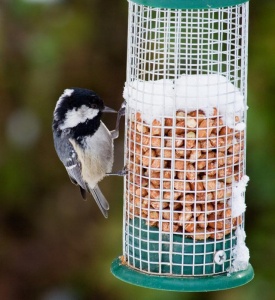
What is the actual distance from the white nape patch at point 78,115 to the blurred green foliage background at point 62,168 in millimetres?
1537

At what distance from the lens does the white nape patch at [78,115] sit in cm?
536

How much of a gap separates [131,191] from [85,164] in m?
0.72

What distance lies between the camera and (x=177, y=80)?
15.5 feet

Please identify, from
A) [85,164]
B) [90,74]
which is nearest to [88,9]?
[90,74]

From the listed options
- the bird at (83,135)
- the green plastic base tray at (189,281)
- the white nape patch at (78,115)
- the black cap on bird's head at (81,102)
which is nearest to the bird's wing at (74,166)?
the bird at (83,135)

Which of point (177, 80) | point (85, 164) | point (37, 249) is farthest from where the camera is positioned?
point (37, 249)

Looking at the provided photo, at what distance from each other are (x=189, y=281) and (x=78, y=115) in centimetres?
115

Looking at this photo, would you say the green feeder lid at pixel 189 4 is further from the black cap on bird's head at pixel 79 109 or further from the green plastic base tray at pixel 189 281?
the green plastic base tray at pixel 189 281

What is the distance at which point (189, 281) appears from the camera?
15.5ft

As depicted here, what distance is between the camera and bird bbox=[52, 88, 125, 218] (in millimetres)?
5355

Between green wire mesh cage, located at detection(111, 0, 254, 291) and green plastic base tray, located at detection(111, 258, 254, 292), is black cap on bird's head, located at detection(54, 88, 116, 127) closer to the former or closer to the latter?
green wire mesh cage, located at detection(111, 0, 254, 291)

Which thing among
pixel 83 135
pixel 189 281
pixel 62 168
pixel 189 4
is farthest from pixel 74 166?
pixel 62 168

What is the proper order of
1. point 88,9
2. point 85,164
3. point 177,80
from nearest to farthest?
1. point 177,80
2. point 85,164
3. point 88,9

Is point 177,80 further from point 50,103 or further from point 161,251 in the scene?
point 50,103
